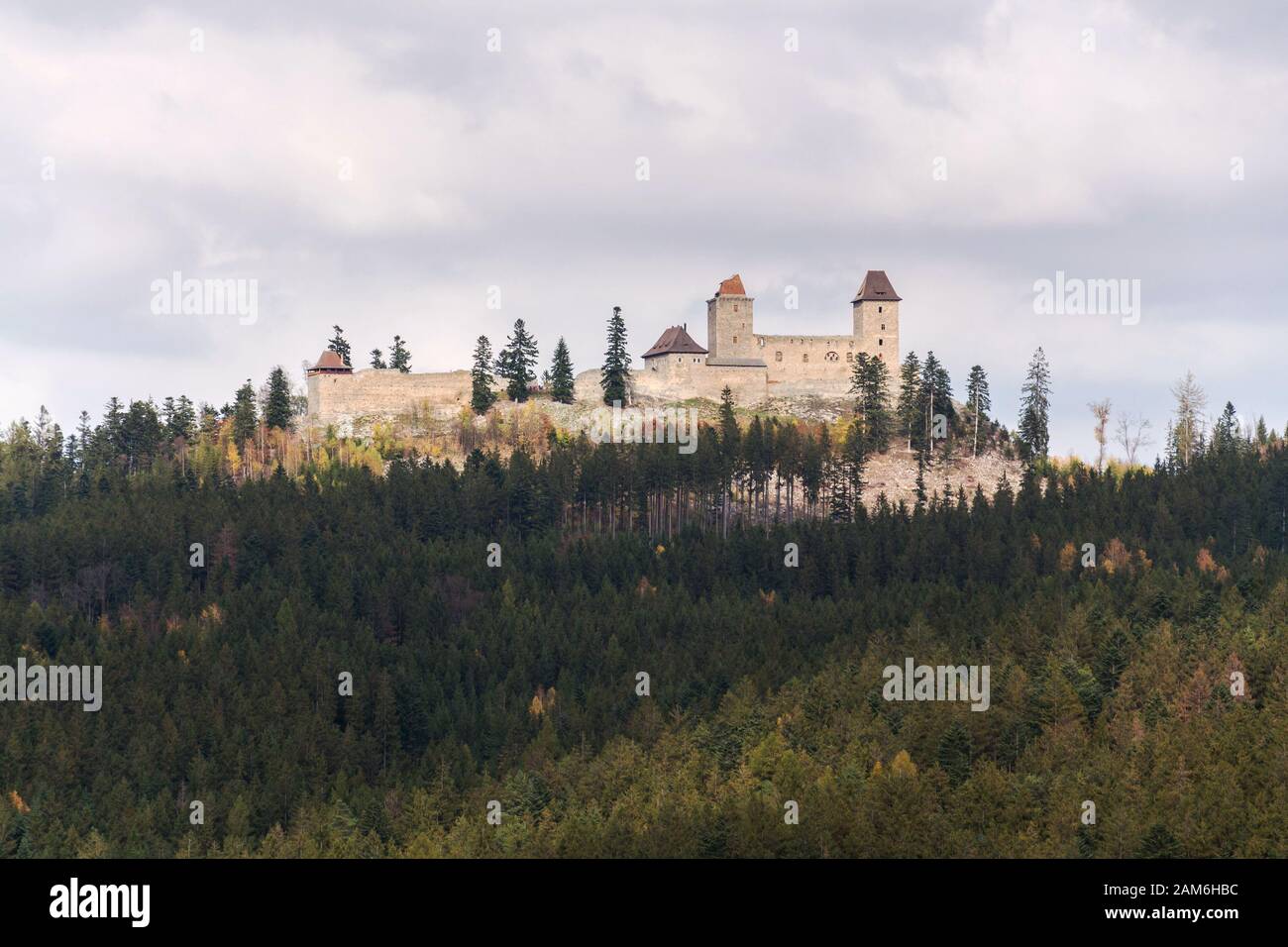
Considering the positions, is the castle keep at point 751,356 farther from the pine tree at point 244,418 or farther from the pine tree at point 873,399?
the pine tree at point 244,418

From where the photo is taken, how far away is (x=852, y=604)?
130625 mm

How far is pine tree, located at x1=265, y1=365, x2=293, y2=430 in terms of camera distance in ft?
539

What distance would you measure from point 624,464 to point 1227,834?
75.9 m

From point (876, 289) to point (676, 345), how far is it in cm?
2082

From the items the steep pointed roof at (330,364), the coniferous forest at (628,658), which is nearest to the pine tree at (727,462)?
the coniferous forest at (628,658)

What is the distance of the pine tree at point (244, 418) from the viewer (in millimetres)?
164375

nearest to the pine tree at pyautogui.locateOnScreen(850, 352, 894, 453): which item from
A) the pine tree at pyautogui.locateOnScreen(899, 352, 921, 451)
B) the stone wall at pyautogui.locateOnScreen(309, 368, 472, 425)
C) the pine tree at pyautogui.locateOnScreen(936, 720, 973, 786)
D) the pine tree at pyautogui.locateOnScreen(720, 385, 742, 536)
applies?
the pine tree at pyautogui.locateOnScreen(899, 352, 921, 451)

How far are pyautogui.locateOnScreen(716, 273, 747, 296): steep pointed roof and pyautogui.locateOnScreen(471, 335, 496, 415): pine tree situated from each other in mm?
23150

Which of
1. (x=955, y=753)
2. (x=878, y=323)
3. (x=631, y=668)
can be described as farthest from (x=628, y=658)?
(x=878, y=323)

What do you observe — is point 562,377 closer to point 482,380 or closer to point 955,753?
point 482,380

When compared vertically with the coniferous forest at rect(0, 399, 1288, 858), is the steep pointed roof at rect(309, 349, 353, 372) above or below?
above

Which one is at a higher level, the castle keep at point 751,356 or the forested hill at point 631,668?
the castle keep at point 751,356

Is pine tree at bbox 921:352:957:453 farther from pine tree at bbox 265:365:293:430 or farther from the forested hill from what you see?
pine tree at bbox 265:365:293:430

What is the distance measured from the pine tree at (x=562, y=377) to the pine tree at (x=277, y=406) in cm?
2462
